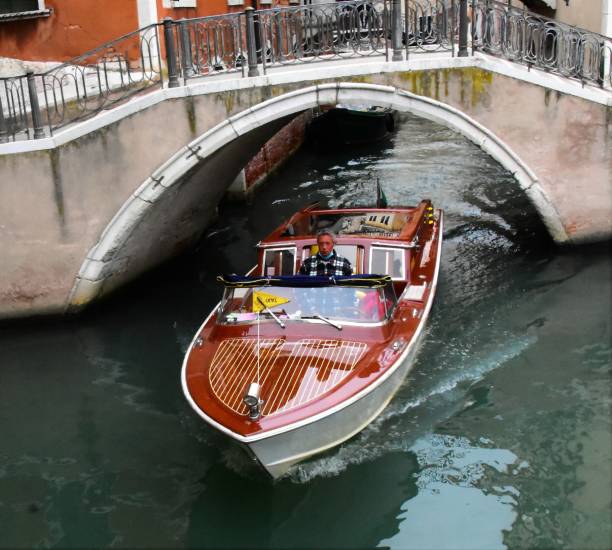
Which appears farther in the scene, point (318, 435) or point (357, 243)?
point (357, 243)

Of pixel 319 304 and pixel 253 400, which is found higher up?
pixel 319 304

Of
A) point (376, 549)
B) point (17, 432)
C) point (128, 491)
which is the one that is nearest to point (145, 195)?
point (17, 432)

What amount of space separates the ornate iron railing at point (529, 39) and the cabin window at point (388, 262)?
2588 mm

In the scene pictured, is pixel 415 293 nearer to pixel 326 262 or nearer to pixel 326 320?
pixel 326 262

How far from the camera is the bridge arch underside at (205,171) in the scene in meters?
8.86

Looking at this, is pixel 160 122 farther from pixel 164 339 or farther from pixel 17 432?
pixel 17 432

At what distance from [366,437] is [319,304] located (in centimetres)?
110

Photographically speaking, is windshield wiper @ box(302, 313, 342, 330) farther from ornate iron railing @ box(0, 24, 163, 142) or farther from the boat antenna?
ornate iron railing @ box(0, 24, 163, 142)

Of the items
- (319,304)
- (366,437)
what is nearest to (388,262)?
(319,304)

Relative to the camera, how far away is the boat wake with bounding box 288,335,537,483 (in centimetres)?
635

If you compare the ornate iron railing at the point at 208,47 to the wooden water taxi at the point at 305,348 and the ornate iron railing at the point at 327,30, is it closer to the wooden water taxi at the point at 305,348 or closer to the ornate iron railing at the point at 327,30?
the ornate iron railing at the point at 327,30

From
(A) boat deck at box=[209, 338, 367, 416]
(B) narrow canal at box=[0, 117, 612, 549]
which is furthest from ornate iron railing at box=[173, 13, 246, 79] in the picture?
(A) boat deck at box=[209, 338, 367, 416]

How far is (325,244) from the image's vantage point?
7398 millimetres

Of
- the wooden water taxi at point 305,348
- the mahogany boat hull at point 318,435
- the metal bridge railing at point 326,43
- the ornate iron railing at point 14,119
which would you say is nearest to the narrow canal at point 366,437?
the mahogany boat hull at point 318,435
